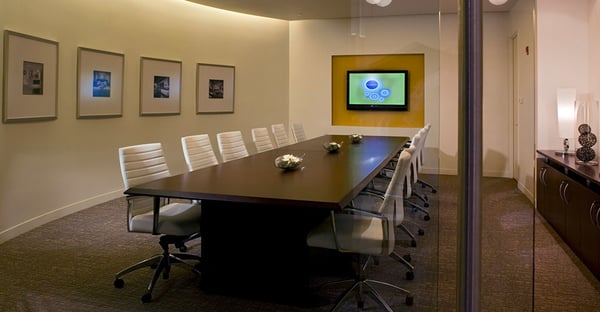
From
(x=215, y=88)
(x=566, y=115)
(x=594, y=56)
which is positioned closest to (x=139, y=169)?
(x=566, y=115)

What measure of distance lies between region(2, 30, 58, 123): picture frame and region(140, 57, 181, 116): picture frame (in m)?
1.39

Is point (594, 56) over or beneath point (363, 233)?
over

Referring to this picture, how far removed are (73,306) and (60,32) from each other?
331 cm

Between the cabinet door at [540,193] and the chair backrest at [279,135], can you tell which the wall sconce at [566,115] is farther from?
the chair backrest at [279,135]

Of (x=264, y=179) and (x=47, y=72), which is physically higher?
(x=47, y=72)

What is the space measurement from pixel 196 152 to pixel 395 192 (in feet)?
6.65

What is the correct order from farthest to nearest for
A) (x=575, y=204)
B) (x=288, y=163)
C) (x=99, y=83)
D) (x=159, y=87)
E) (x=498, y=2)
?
(x=159, y=87) → (x=99, y=83) → (x=575, y=204) → (x=288, y=163) → (x=498, y=2)

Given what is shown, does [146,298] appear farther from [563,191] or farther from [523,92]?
[563,191]

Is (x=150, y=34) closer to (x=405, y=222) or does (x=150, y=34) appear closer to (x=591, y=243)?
(x=405, y=222)

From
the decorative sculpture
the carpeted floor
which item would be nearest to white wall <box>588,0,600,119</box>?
the decorative sculpture

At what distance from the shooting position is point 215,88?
7188 millimetres

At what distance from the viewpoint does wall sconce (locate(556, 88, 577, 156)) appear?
163 inches

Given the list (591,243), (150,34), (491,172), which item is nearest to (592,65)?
(591,243)

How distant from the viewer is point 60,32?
4816mm
